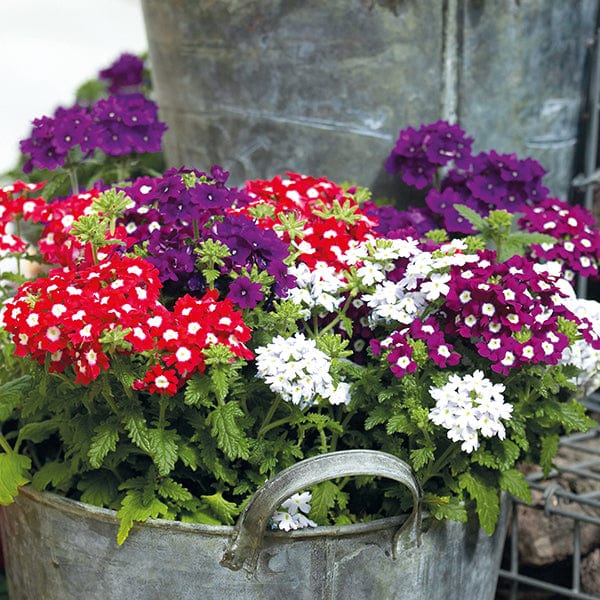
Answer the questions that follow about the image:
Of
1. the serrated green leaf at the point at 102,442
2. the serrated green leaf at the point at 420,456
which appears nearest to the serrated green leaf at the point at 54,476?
the serrated green leaf at the point at 102,442

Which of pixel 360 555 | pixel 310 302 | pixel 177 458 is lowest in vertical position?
pixel 360 555

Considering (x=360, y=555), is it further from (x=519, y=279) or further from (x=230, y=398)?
(x=519, y=279)

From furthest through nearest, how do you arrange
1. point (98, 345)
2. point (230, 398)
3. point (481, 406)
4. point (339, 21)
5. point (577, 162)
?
point (577, 162)
point (339, 21)
point (230, 398)
point (481, 406)
point (98, 345)

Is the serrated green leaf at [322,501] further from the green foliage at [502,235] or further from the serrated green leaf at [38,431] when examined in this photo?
the green foliage at [502,235]

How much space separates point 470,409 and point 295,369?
352mm

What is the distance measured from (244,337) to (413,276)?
42 cm

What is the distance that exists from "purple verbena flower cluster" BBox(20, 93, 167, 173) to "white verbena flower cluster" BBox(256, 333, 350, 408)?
3.30ft

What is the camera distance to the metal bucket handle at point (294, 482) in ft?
5.83

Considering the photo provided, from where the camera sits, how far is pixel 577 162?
3.23m

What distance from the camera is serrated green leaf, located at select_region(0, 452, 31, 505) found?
6.43 feet

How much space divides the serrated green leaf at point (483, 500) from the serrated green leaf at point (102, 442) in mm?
717

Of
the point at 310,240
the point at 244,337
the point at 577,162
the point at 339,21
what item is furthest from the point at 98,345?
the point at 577,162

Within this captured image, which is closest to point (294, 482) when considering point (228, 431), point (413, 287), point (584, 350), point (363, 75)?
point (228, 431)

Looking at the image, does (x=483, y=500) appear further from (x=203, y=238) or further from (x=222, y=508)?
(x=203, y=238)
